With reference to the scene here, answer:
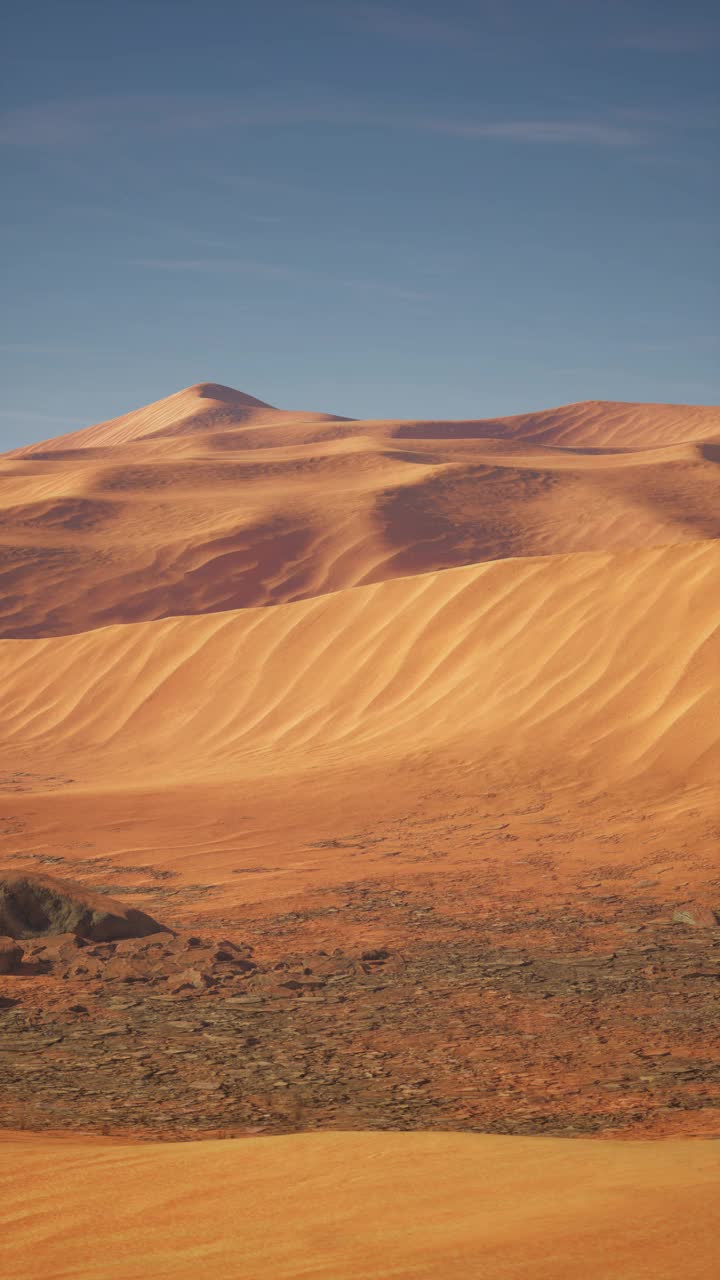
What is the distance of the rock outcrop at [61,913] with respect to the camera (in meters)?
7.54

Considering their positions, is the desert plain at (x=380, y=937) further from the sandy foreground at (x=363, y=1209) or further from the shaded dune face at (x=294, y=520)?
the shaded dune face at (x=294, y=520)

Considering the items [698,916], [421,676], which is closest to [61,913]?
[698,916]

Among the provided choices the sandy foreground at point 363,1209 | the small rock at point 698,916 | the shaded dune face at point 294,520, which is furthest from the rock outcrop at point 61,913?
the shaded dune face at point 294,520

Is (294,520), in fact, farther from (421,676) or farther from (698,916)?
(698,916)

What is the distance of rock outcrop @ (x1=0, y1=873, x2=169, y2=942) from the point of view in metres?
7.54

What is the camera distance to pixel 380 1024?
18.7 feet

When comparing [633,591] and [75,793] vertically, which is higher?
[633,591]

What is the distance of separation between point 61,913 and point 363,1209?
5093 millimetres

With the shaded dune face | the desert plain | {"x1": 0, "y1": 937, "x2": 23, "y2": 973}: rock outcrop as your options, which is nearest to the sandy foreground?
the desert plain

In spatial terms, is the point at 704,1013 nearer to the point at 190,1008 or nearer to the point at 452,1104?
the point at 452,1104

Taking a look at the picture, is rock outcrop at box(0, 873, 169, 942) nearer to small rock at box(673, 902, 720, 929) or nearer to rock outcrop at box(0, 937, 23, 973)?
rock outcrop at box(0, 937, 23, 973)

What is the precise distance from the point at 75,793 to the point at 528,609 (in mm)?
6083

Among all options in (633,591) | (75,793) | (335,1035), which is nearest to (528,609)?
(633,591)

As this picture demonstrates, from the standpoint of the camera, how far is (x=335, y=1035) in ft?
18.2
